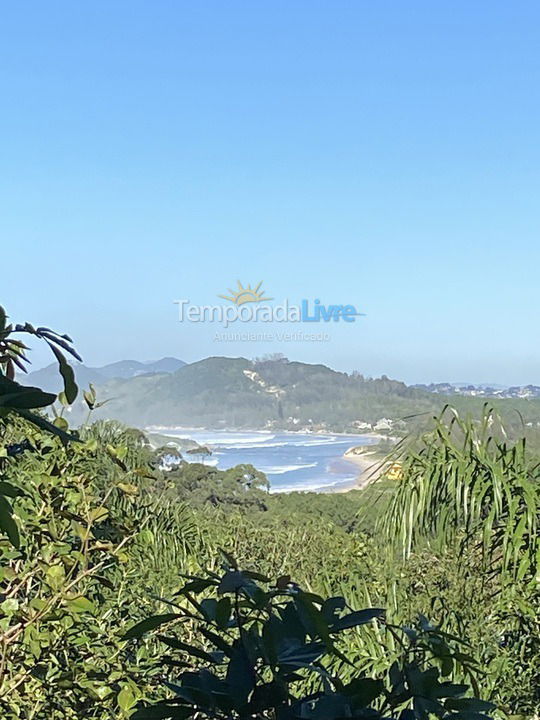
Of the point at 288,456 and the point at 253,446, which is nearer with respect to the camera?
the point at 288,456

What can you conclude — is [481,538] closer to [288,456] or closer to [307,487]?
[307,487]

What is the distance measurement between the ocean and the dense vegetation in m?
4.18

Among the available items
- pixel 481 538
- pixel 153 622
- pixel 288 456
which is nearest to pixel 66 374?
pixel 153 622

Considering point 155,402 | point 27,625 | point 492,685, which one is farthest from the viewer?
point 155,402

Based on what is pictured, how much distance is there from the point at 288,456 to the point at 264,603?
10.3 m

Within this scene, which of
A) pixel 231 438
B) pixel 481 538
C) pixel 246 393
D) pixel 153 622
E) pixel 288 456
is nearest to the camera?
pixel 153 622

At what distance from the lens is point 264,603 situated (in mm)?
636

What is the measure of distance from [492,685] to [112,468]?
1.89 meters

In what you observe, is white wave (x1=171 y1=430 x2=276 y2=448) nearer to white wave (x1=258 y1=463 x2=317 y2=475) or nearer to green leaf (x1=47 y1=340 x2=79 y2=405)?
white wave (x1=258 y1=463 x2=317 y2=475)

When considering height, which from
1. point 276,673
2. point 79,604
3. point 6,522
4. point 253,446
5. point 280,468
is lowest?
point 280,468

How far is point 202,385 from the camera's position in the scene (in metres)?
14.1

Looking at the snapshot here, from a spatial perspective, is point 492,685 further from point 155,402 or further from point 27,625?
point 155,402

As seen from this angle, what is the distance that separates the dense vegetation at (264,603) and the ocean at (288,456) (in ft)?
13.7

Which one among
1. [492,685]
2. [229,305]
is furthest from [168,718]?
[229,305]
